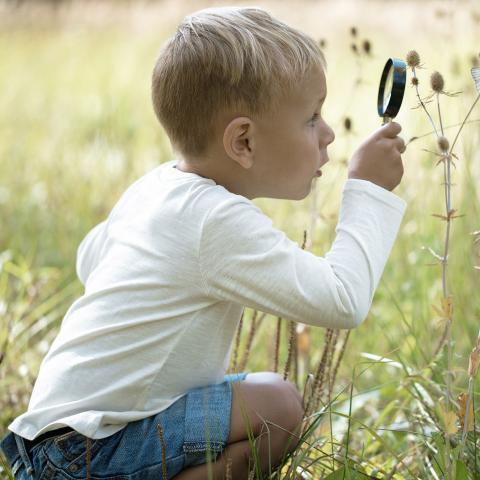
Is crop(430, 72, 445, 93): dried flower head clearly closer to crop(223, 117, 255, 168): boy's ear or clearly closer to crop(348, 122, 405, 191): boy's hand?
crop(348, 122, 405, 191): boy's hand

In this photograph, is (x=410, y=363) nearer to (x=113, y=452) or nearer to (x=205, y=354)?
(x=205, y=354)

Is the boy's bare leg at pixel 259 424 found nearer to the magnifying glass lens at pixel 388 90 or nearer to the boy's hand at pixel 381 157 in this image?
the boy's hand at pixel 381 157

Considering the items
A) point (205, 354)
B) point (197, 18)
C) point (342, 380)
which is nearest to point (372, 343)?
point (342, 380)

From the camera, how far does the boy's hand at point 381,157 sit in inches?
64.4

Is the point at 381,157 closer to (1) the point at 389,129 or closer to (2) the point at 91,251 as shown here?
(1) the point at 389,129

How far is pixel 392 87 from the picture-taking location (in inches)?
59.4

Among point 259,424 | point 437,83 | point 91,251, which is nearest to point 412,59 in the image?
point 437,83

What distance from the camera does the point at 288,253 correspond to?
1.52m

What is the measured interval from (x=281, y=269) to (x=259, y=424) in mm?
327

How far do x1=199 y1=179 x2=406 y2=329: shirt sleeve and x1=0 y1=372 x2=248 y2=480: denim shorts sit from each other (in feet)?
0.76

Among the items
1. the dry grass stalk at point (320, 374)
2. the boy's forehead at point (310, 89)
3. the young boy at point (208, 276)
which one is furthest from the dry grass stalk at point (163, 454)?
the boy's forehead at point (310, 89)

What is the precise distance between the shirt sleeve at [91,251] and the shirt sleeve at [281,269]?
0.38 m

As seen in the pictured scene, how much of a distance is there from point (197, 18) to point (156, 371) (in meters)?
0.67

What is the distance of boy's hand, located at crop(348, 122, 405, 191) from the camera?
163 cm
